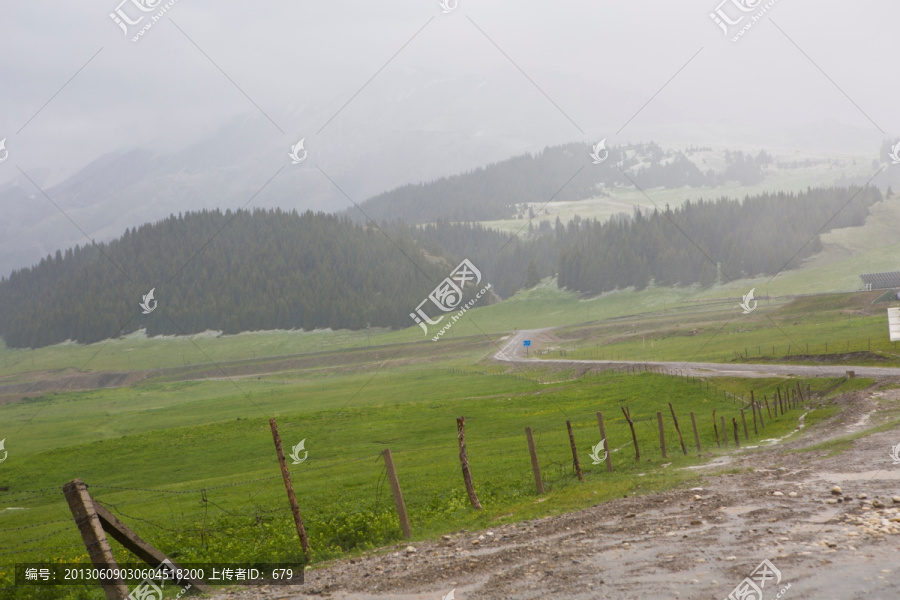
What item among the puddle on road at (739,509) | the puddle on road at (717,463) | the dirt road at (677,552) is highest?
the dirt road at (677,552)

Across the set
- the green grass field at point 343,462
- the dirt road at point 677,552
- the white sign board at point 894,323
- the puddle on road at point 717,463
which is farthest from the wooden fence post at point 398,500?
the white sign board at point 894,323

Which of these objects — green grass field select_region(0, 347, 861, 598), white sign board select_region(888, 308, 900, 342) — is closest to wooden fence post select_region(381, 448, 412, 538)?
green grass field select_region(0, 347, 861, 598)

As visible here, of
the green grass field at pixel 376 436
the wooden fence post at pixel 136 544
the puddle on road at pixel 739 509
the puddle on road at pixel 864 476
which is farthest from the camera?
the green grass field at pixel 376 436

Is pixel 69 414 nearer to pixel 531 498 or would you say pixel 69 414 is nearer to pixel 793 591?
pixel 531 498

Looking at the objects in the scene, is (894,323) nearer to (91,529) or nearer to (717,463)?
(717,463)

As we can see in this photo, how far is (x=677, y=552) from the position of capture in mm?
12734

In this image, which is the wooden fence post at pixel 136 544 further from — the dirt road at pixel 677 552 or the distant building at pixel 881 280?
the distant building at pixel 881 280

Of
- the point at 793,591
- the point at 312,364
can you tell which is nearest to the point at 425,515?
the point at 793,591

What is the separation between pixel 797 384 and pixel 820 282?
152 m

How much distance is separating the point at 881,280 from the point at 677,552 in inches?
6242

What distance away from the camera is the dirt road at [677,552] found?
11.0 meters

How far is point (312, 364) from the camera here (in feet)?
554

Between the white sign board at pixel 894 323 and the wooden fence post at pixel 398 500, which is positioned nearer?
the wooden fence post at pixel 398 500

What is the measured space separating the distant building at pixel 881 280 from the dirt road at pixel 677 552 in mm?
144265
